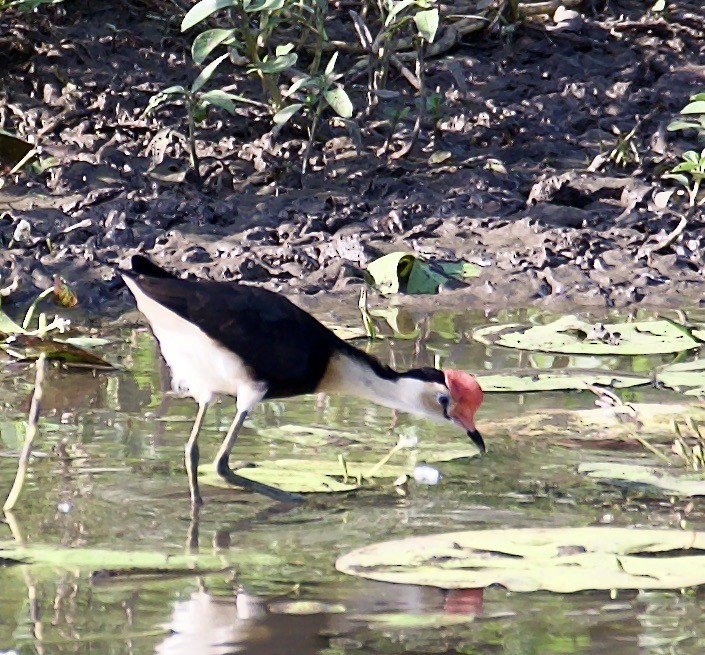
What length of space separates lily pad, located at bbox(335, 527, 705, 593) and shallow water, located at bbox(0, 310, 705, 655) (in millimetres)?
43

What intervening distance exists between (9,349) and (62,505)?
210 cm

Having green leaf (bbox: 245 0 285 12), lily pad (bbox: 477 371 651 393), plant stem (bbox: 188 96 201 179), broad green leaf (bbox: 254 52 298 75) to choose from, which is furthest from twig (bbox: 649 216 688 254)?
plant stem (bbox: 188 96 201 179)

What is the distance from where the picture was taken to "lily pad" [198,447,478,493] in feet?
18.2

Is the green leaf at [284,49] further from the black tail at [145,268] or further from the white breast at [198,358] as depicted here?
the white breast at [198,358]

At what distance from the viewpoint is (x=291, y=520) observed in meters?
5.29

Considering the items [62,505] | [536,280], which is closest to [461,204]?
[536,280]

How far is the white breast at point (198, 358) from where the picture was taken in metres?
5.80

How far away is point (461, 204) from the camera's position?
9328mm

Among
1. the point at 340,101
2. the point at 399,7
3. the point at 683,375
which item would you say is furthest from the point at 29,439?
the point at 399,7

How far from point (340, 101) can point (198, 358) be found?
342cm

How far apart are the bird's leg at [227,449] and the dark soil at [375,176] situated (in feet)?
8.35

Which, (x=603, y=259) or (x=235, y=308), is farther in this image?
(x=603, y=259)

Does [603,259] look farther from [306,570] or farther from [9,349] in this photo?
[306,570]

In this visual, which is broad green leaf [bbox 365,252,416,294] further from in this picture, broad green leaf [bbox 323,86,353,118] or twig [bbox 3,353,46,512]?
twig [bbox 3,353,46,512]
